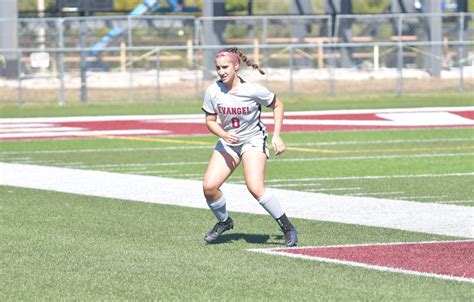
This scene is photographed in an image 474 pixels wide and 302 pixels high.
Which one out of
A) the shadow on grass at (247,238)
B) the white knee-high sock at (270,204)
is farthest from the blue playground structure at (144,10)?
the white knee-high sock at (270,204)

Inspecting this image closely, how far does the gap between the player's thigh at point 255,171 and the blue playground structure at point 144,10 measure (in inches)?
1098

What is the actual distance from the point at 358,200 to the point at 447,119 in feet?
39.7

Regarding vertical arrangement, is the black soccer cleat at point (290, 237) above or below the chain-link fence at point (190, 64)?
above

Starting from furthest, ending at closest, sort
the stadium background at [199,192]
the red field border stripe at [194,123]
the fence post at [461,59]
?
1. the fence post at [461,59]
2. the red field border stripe at [194,123]
3. the stadium background at [199,192]

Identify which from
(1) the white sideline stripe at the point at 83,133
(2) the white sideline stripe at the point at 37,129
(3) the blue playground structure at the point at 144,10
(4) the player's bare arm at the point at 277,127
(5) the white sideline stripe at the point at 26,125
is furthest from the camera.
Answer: (3) the blue playground structure at the point at 144,10

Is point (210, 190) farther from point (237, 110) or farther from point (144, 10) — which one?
point (144, 10)

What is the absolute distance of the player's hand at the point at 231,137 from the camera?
10.4m

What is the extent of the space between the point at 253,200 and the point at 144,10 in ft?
109

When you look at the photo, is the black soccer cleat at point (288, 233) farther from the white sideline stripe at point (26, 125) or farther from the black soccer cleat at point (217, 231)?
the white sideline stripe at point (26, 125)

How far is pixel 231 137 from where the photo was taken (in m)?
10.4

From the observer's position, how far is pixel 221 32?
129 feet

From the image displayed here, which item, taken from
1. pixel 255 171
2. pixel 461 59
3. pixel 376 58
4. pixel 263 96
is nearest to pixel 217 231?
pixel 255 171

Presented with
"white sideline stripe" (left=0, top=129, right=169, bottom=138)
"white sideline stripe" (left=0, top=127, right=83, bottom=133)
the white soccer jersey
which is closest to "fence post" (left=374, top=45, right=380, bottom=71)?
"white sideline stripe" (left=0, top=127, right=83, bottom=133)

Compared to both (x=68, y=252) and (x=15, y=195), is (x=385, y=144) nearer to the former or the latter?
(x=15, y=195)
